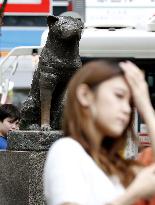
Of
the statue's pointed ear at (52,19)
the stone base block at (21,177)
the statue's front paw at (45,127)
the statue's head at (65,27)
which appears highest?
the statue's pointed ear at (52,19)

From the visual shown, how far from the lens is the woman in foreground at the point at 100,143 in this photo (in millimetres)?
2740

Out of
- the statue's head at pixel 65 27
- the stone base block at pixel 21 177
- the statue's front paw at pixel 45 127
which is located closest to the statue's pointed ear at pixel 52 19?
the statue's head at pixel 65 27

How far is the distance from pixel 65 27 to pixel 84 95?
4.85 meters

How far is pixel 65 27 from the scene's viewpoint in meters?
7.64

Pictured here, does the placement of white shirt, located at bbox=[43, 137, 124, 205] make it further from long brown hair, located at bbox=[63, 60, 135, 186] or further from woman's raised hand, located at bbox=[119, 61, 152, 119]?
woman's raised hand, located at bbox=[119, 61, 152, 119]

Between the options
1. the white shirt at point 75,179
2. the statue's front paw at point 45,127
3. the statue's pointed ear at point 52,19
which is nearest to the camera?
the white shirt at point 75,179

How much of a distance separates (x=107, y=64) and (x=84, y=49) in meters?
8.94

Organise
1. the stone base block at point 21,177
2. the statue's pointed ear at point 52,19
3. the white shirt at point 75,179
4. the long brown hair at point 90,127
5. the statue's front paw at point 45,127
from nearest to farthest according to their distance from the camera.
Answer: the white shirt at point 75,179
the long brown hair at point 90,127
the stone base block at point 21,177
the statue's front paw at point 45,127
the statue's pointed ear at point 52,19

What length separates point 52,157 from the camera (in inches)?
111

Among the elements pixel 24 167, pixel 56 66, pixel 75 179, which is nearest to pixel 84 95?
pixel 75 179

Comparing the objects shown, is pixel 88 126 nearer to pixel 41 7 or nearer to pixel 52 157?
pixel 52 157

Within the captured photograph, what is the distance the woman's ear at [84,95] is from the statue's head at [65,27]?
4.78 metres

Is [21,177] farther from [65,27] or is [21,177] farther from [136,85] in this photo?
[136,85]

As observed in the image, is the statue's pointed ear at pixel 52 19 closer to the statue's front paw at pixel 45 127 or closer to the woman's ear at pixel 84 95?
the statue's front paw at pixel 45 127
